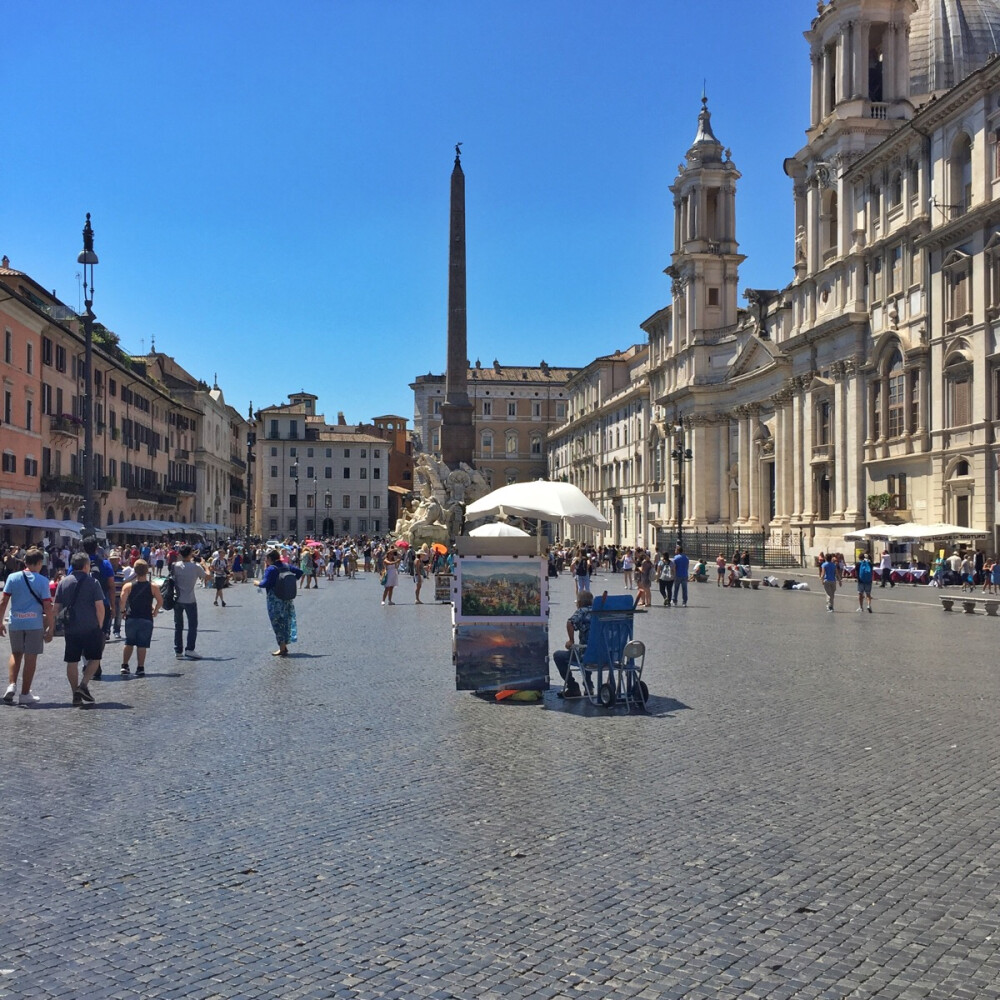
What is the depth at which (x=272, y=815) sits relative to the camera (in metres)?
6.27

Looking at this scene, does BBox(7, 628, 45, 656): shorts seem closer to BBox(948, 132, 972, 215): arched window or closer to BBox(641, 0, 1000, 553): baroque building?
BBox(641, 0, 1000, 553): baroque building

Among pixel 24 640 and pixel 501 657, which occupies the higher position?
pixel 24 640

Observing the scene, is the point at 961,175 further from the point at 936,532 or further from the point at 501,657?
the point at 501,657

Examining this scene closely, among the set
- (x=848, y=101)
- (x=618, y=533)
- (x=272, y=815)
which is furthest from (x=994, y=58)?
(x=618, y=533)

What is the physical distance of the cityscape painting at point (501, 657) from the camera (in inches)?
422

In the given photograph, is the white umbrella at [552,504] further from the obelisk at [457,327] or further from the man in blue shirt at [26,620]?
the obelisk at [457,327]

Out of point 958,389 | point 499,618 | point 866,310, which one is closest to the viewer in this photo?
point 499,618

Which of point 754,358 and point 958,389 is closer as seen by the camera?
point 958,389

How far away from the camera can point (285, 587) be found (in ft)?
47.6

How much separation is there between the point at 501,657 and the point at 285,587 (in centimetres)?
464

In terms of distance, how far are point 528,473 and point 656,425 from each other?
35264 millimetres

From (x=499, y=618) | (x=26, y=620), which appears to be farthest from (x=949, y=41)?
(x=26, y=620)

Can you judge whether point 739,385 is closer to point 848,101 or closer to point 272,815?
point 848,101

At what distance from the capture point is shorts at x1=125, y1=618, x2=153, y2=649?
12531mm
